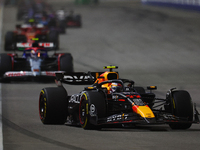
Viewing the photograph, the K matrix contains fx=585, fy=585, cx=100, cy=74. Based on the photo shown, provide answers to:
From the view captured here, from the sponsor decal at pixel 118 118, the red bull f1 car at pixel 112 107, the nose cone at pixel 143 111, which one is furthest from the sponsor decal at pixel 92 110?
the nose cone at pixel 143 111

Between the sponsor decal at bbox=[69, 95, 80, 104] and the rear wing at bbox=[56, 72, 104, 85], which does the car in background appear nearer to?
the rear wing at bbox=[56, 72, 104, 85]

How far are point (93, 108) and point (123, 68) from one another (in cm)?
1545

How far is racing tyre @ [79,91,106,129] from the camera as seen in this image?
1061 centimetres

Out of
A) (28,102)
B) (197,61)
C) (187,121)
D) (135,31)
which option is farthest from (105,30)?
(187,121)

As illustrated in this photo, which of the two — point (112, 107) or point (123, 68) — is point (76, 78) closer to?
point (112, 107)

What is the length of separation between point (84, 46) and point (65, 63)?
13.6 metres

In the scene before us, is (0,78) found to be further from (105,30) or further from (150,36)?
(105,30)

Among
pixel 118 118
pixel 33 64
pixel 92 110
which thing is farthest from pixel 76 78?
pixel 33 64

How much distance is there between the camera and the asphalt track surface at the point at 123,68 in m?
9.55

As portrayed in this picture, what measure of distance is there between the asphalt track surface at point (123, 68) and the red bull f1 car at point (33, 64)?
42 centimetres

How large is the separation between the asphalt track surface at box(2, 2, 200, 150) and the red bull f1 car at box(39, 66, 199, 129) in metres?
→ 0.22

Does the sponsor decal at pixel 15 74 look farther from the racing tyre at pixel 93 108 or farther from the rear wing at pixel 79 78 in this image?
the racing tyre at pixel 93 108

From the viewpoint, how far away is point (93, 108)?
10.6m

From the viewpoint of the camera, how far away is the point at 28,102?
15695 millimetres
